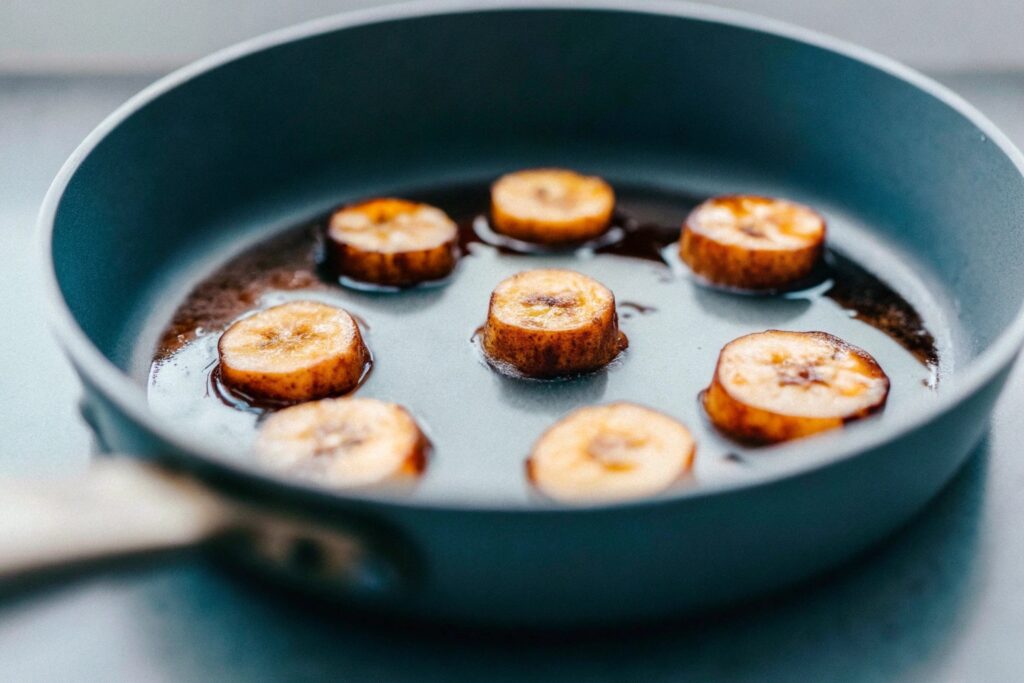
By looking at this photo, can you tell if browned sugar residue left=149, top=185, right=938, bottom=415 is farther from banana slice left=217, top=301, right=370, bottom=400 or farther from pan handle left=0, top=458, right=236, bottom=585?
pan handle left=0, top=458, right=236, bottom=585

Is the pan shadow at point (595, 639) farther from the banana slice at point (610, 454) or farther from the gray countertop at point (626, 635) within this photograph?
the banana slice at point (610, 454)

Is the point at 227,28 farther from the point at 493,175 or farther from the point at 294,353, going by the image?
the point at 294,353

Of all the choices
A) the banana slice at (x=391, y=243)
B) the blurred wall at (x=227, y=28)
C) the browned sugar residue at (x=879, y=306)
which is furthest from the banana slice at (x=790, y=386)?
the blurred wall at (x=227, y=28)

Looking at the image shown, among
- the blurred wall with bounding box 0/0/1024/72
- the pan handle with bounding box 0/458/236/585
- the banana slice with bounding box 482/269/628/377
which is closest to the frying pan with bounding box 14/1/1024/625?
the pan handle with bounding box 0/458/236/585

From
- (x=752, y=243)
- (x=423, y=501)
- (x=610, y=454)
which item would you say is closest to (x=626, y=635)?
(x=610, y=454)

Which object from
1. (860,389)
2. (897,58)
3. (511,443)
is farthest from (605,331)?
(897,58)

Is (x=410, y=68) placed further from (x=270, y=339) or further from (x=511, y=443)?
(x=511, y=443)
